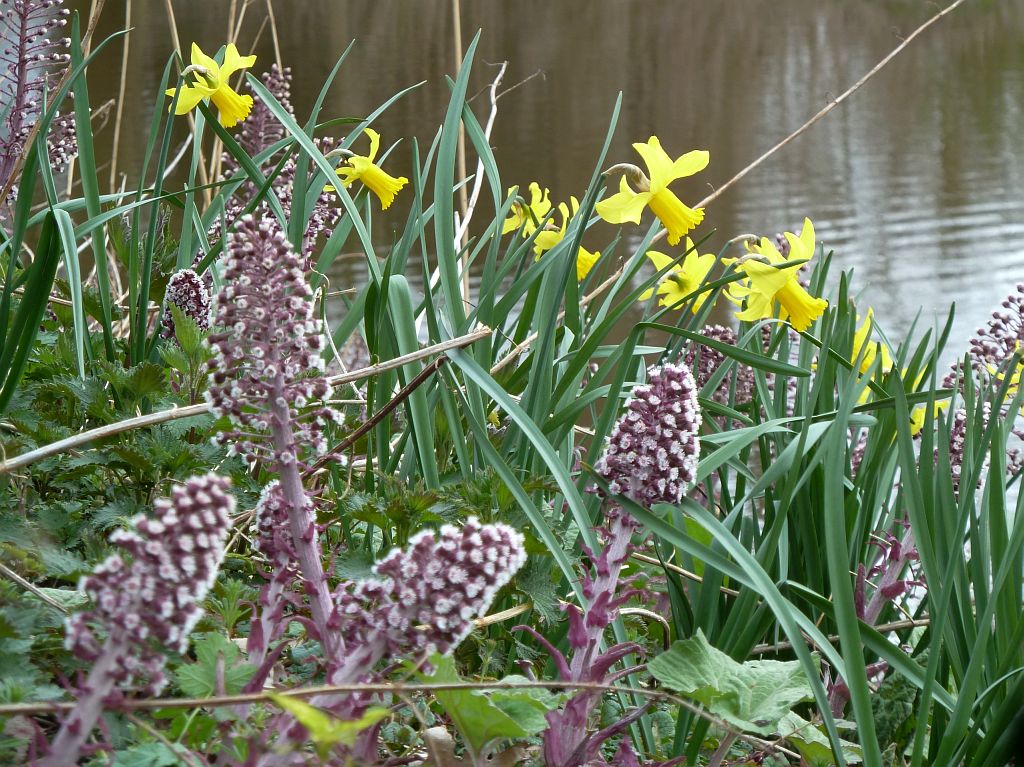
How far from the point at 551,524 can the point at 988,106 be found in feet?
30.2

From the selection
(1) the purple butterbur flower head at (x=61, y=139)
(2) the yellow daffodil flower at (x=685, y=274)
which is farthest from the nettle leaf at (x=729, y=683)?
(1) the purple butterbur flower head at (x=61, y=139)

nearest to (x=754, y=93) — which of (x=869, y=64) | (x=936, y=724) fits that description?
(x=869, y=64)

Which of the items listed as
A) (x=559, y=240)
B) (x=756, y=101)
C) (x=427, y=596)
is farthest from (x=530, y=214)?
(x=756, y=101)

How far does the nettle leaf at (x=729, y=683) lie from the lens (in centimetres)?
86

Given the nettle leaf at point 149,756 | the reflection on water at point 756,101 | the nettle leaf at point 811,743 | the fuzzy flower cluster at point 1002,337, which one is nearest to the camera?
the nettle leaf at point 149,756

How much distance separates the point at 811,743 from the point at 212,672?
0.55 m

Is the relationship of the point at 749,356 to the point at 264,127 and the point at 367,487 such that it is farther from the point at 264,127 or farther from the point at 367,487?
the point at 264,127

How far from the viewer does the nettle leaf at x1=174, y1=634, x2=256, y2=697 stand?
707mm

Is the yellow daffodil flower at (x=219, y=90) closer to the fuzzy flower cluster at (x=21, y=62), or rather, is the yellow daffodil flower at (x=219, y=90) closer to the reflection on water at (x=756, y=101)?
the fuzzy flower cluster at (x=21, y=62)

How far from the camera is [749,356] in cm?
111

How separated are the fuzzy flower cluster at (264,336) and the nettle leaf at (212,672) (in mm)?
128

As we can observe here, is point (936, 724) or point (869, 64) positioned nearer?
point (936, 724)

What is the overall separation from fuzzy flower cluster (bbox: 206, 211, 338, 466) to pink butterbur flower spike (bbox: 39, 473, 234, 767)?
183mm

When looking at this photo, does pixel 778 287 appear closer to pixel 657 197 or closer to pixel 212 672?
pixel 657 197
